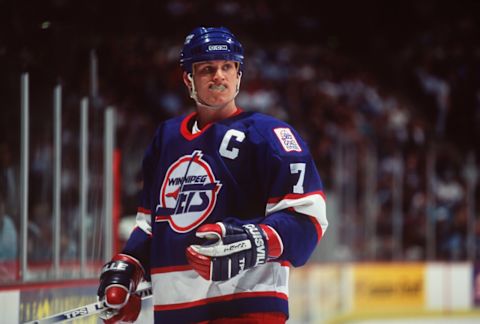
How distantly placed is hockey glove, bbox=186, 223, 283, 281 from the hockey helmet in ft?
1.52

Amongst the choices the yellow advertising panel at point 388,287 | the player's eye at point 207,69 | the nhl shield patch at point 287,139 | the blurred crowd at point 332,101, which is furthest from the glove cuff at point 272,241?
the yellow advertising panel at point 388,287

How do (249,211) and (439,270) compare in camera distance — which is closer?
(249,211)

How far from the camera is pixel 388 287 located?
9.09 meters

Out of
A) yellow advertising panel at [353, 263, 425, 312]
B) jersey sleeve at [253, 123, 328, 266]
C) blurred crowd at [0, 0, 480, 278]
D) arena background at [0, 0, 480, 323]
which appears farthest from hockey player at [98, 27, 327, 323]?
yellow advertising panel at [353, 263, 425, 312]

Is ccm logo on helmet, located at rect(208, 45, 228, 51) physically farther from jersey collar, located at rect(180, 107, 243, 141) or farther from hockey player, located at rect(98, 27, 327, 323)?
jersey collar, located at rect(180, 107, 243, 141)

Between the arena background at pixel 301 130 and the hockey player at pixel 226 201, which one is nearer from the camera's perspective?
the hockey player at pixel 226 201

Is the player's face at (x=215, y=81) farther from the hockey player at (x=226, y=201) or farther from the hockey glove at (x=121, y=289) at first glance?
the hockey glove at (x=121, y=289)

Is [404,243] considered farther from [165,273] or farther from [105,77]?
[165,273]

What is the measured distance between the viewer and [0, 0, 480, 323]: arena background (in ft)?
11.4

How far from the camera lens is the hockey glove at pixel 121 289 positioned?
8.08 feet

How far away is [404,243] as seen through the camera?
8766 mm

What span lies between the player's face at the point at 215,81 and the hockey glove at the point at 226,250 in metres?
0.38

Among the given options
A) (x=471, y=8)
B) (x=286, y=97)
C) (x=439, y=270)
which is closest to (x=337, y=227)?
(x=439, y=270)

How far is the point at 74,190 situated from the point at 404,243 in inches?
208
